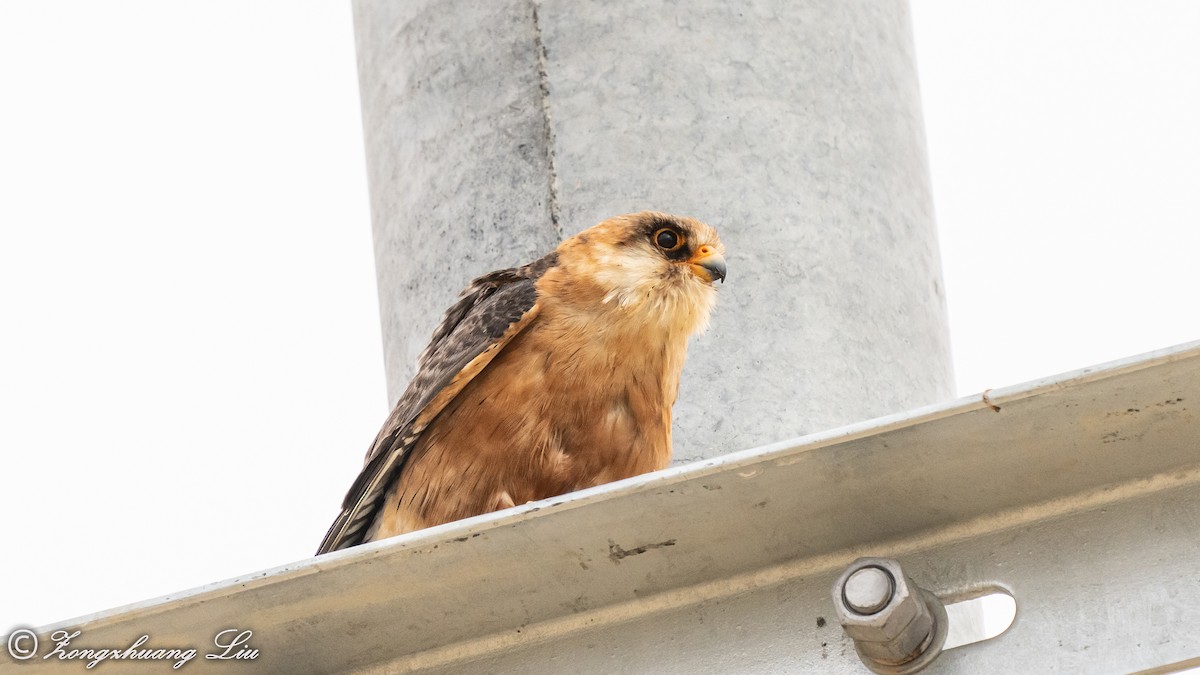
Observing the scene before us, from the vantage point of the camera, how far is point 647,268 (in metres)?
4.03

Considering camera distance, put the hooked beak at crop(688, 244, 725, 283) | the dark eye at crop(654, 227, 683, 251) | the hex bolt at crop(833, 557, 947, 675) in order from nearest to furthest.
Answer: the hex bolt at crop(833, 557, 947, 675) < the hooked beak at crop(688, 244, 725, 283) < the dark eye at crop(654, 227, 683, 251)

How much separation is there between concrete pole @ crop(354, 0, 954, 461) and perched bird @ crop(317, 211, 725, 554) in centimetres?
12

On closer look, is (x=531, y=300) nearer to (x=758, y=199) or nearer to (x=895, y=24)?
(x=758, y=199)

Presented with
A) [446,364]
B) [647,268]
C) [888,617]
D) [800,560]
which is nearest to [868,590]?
[888,617]

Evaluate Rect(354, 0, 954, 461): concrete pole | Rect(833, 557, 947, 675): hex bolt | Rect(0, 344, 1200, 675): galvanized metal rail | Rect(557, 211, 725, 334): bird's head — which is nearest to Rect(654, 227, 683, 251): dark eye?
Rect(557, 211, 725, 334): bird's head

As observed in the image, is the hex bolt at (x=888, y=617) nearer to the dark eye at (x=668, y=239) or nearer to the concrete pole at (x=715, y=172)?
the concrete pole at (x=715, y=172)

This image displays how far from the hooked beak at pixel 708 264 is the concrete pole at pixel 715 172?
0.31ft

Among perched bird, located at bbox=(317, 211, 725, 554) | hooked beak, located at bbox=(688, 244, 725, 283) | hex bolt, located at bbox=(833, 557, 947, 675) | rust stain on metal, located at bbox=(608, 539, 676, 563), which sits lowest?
hex bolt, located at bbox=(833, 557, 947, 675)

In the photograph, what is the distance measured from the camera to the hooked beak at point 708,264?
369 centimetres

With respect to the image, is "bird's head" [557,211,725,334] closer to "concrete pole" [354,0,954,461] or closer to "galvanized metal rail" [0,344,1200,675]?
"concrete pole" [354,0,954,461]

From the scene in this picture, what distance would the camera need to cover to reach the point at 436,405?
12.5 feet

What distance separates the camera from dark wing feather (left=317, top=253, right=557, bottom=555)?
380cm

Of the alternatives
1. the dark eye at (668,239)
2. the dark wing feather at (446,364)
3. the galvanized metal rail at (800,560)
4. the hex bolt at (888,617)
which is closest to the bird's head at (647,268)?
the dark eye at (668,239)

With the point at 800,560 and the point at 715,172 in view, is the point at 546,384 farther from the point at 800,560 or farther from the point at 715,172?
the point at 800,560
